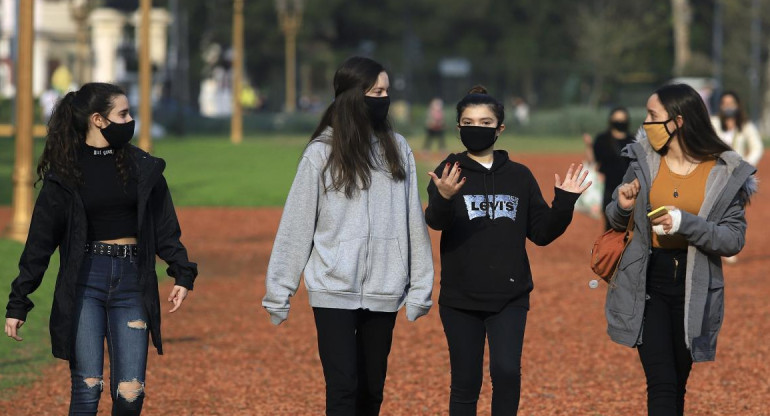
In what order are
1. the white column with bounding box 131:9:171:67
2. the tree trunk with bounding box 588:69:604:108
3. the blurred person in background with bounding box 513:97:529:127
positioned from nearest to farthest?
the blurred person in background with bounding box 513:97:529:127
the tree trunk with bounding box 588:69:604:108
the white column with bounding box 131:9:171:67

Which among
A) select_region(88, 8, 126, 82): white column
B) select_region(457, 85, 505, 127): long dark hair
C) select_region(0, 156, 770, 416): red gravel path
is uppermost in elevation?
select_region(88, 8, 126, 82): white column

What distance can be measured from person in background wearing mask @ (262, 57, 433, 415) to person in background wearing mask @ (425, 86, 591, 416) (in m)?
0.22

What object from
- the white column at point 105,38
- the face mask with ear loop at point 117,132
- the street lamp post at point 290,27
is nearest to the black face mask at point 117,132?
the face mask with ear loop at point 117,132

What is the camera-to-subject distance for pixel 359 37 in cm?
8700

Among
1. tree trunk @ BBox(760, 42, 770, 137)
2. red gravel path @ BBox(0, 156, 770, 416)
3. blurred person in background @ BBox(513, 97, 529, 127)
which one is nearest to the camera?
red gravel path @ BBox(0, 156, 770, 416)

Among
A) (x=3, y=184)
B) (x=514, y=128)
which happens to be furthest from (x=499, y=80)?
(x=3, y=184)

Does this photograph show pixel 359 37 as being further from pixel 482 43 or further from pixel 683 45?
pixel 683 45

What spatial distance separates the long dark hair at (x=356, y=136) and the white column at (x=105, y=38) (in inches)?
2686

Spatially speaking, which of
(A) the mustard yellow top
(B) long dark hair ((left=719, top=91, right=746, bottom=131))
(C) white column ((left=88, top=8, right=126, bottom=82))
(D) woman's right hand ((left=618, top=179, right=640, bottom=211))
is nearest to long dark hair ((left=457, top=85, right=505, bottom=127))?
(D) woman's right hand ((left=618, top=179, right=640, bottom=211))

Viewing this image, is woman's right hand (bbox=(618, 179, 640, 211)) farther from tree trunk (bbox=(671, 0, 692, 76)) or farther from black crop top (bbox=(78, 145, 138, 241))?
tree trunk (bbox=(671, 0, 692, 76))

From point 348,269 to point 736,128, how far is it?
9.54m

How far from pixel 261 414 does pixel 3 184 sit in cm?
2107

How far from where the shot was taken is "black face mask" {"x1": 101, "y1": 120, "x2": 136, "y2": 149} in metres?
5.45

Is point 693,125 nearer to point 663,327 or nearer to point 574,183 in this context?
point 574,183
